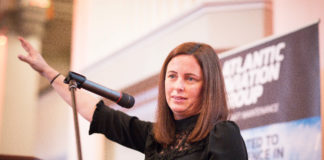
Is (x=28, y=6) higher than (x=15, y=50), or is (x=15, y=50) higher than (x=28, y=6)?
(x=28, y=6)

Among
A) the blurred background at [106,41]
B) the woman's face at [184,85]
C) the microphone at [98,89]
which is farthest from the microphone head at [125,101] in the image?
the blurred background at [106,41]

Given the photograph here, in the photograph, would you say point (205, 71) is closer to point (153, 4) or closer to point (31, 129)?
point (153, 4)

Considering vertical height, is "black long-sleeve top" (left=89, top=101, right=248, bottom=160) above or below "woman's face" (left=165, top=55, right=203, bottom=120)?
below

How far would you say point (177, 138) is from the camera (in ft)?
6.85

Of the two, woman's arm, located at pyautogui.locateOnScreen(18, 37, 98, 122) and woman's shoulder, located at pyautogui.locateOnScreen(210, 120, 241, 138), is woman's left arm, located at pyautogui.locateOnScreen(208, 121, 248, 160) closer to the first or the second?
woman's shoulder, located at pyautogui.locateOnScreen(210, 120, 241, 138)

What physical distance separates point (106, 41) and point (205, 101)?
118 inches

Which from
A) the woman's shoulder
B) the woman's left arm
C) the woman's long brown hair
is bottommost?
the woman's left arm

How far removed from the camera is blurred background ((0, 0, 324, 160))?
12.7ft

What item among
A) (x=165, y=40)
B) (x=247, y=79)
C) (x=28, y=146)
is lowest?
(x=28, y=146)

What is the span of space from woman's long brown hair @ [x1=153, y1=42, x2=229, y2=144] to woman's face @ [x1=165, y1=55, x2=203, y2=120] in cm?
2

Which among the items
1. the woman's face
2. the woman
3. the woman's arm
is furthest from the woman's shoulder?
the woman's arm

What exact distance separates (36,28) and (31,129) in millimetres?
1375

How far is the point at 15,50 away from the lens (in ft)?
22.3

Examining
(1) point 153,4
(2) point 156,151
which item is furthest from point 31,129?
(2) point 156,151
